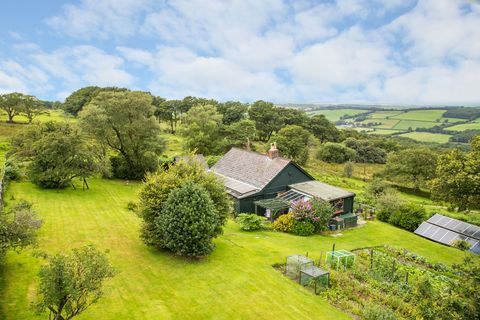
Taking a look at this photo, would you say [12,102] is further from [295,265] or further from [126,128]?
[295,265]

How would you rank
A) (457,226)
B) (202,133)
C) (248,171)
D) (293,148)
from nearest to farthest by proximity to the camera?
(457,226) < (248,171) < (202,133) < (293,148)

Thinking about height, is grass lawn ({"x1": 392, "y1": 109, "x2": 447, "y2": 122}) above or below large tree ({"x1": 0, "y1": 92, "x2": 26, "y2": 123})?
below

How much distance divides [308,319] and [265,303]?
7.00ft

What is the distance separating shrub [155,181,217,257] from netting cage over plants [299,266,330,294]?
564 cm

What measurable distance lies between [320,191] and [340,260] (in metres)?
13.0

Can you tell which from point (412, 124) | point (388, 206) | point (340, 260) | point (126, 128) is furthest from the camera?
point (412, 124)

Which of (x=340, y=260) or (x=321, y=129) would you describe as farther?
(x=321, y=129)

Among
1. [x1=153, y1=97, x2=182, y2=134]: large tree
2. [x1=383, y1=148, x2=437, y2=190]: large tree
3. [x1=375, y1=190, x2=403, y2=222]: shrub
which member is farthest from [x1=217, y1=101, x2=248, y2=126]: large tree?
[x1=375, y1=190, x2=403, y2=222]: shrub

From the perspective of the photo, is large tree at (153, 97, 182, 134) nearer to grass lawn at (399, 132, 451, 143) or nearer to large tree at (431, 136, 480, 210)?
large tree at (431, 136, 480, 210)

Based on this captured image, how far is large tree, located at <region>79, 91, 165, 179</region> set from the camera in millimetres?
38469

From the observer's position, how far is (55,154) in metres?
32.6

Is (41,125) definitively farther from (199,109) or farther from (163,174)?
(199,109)

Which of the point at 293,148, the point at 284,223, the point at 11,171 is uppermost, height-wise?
the point at 11,171

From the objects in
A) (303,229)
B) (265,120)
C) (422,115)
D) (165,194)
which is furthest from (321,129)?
(422,115)
